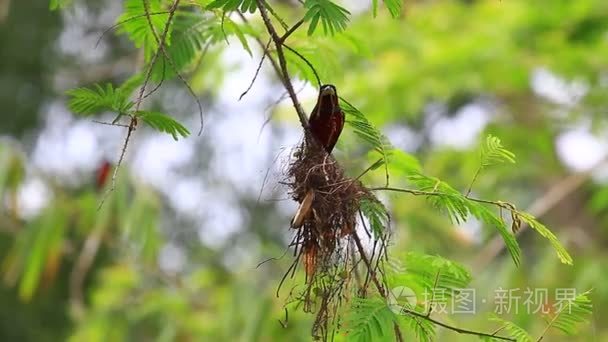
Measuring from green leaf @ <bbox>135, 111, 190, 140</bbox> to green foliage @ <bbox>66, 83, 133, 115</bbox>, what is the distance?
0.06 feet

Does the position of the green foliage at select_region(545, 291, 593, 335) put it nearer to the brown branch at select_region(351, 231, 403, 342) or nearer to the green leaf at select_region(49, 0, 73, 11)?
the brown branch at select_region(351, 231, 403, 342)

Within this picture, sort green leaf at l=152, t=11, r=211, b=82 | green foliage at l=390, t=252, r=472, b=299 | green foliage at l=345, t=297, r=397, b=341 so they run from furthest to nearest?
green leaf at l=152, t=11, r=211, b=82 < green foliage at l=390, t=252, r=472, b=299 < green foliage at l=345, t=297, r=397, b=341

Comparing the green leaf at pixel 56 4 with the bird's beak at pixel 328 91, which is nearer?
the bird's beak at pixel 328 91

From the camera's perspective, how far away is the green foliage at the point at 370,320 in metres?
0.61

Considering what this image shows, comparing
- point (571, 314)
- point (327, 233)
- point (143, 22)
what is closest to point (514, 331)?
point (571, 314)

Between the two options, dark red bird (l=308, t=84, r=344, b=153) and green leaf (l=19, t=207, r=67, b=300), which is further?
green leaf (l=19, t=207, r=67, b=300)

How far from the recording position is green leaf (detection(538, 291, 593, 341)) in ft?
2.29

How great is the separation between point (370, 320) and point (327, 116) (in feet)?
0.52

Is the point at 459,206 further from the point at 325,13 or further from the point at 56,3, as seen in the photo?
the point at 56,3

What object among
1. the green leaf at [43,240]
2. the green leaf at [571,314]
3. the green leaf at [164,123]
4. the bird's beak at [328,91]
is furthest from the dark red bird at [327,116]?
the green leaf at [43,240]

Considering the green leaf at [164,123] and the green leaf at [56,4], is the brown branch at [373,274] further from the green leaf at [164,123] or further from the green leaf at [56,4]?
the green leaf at [56,4]

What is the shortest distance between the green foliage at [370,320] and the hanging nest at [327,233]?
3 centimetres

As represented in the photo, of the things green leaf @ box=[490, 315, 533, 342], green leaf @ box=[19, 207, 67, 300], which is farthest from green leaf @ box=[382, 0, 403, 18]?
green leaf @ box=[19, 207, 67, 300]

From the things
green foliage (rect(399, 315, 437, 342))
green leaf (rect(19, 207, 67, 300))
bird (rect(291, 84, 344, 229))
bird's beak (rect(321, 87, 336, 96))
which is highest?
green leaf (rect(19, 207, 67, 300))
